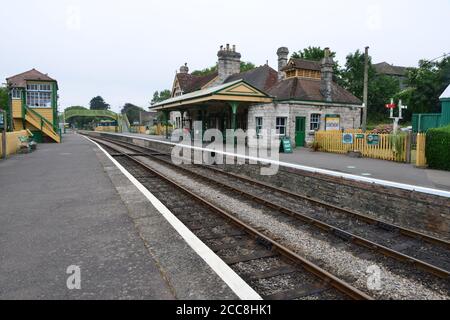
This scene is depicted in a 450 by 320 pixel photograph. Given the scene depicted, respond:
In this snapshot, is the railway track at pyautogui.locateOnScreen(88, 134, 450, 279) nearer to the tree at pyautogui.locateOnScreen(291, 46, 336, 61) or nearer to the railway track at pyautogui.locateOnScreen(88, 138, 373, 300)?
the railway track at pyautogui.locateOnScreen(88, 138, 373, 300)

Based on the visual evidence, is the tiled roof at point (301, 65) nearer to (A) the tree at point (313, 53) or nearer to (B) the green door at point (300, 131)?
(B) the green door at point (300, 131)

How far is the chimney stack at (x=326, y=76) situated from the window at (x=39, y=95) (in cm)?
2361

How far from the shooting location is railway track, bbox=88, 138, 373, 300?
3602mm

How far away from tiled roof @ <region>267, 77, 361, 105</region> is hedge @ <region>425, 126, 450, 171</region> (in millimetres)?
10025

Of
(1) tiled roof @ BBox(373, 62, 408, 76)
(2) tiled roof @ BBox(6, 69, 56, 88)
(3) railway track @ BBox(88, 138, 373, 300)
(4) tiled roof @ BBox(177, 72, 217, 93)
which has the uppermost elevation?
(1) tiled roof @ BBox(373, 62, 408, 76)

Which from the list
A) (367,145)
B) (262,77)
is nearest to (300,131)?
(367,145)

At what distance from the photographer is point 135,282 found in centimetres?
345

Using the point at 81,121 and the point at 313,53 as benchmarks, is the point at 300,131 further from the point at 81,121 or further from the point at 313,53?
the point at 81,121

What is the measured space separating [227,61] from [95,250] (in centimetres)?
3149

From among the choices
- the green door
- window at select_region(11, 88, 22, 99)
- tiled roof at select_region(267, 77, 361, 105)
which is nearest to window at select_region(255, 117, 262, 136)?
tiled roof at select_region(267, 77, 361, 105)

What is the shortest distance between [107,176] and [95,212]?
462cm
